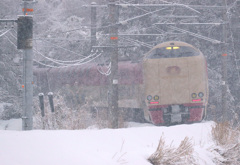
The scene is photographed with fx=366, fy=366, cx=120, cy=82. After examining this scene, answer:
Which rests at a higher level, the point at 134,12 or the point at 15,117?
the point at 134,12

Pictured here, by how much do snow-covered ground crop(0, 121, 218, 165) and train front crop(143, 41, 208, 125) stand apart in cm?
561

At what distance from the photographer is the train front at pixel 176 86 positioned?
1355 cm

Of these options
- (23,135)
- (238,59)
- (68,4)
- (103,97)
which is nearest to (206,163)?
(23,135)

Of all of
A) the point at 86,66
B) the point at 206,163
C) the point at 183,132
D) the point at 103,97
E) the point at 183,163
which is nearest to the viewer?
the point at 183,163

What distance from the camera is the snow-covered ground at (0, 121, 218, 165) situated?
4.80 m

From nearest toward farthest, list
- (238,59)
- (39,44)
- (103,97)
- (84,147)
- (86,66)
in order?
1. (84,147)
2. (103,97)
3. (86,66)
4. (238,59)
5. (39,44)

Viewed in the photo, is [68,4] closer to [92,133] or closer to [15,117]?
[15,117]

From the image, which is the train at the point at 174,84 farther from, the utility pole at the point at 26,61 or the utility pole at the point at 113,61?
the utility pole at the point at 26,61

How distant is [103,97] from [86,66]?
89.6 inches

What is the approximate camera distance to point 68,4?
34.1m

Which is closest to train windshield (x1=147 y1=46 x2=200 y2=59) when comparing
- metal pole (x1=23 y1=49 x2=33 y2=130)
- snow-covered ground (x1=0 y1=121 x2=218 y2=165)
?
metal pole (x1=23 y1=49 x2=33 y2=130)

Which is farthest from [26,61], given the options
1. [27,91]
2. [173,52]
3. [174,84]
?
[173,52]

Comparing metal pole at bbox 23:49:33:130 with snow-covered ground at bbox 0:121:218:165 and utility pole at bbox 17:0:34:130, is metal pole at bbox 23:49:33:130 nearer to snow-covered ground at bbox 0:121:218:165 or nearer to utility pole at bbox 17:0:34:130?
utility pole at bbox 17:0:34:130

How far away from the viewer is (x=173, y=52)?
547 inches
